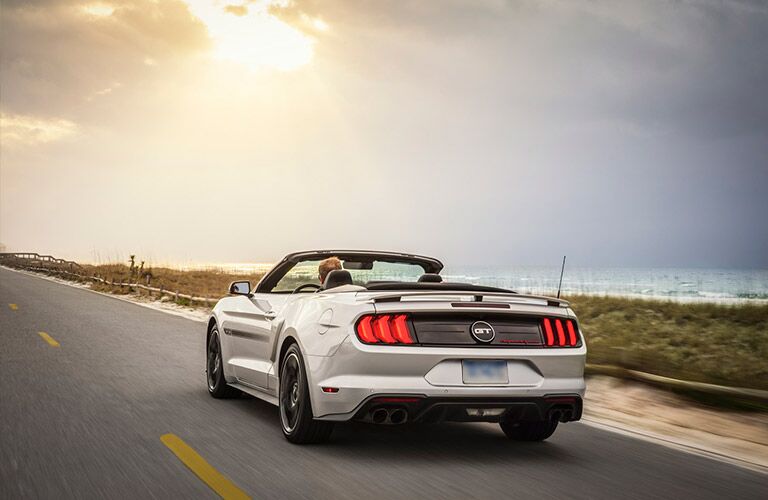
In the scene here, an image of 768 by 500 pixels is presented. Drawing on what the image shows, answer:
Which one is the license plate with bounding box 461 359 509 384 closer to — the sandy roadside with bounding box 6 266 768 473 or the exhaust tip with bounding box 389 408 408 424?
the exhaust tip with bounding box 389 408 408 424

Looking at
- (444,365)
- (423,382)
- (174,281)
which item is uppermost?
(174,281)

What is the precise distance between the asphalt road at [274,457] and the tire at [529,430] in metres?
0.10

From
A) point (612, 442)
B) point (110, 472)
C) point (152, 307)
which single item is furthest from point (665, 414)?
point (152, 307)

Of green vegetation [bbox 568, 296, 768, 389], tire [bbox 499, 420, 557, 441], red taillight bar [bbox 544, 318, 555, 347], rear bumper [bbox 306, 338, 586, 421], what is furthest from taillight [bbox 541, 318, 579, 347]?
green vegetation [bbox 568, 296, 768, 389]

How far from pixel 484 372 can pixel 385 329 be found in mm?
740

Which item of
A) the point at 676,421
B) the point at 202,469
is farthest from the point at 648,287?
the point at 202,469

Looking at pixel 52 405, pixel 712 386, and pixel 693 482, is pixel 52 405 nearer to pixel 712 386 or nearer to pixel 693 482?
pixel 693 482

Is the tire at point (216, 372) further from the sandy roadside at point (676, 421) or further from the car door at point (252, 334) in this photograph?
the sandy roadside at point (676, 421)

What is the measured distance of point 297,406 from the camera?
20.8 ft

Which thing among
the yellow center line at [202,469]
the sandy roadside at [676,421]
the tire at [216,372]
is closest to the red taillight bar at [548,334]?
the sandy roadside at [676,421]

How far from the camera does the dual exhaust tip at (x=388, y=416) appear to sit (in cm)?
575

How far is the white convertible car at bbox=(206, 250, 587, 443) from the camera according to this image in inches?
226

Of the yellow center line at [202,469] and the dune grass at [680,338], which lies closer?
the yellow center line at [202,469]

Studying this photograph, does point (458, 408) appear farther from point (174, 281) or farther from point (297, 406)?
point (174, 281)
